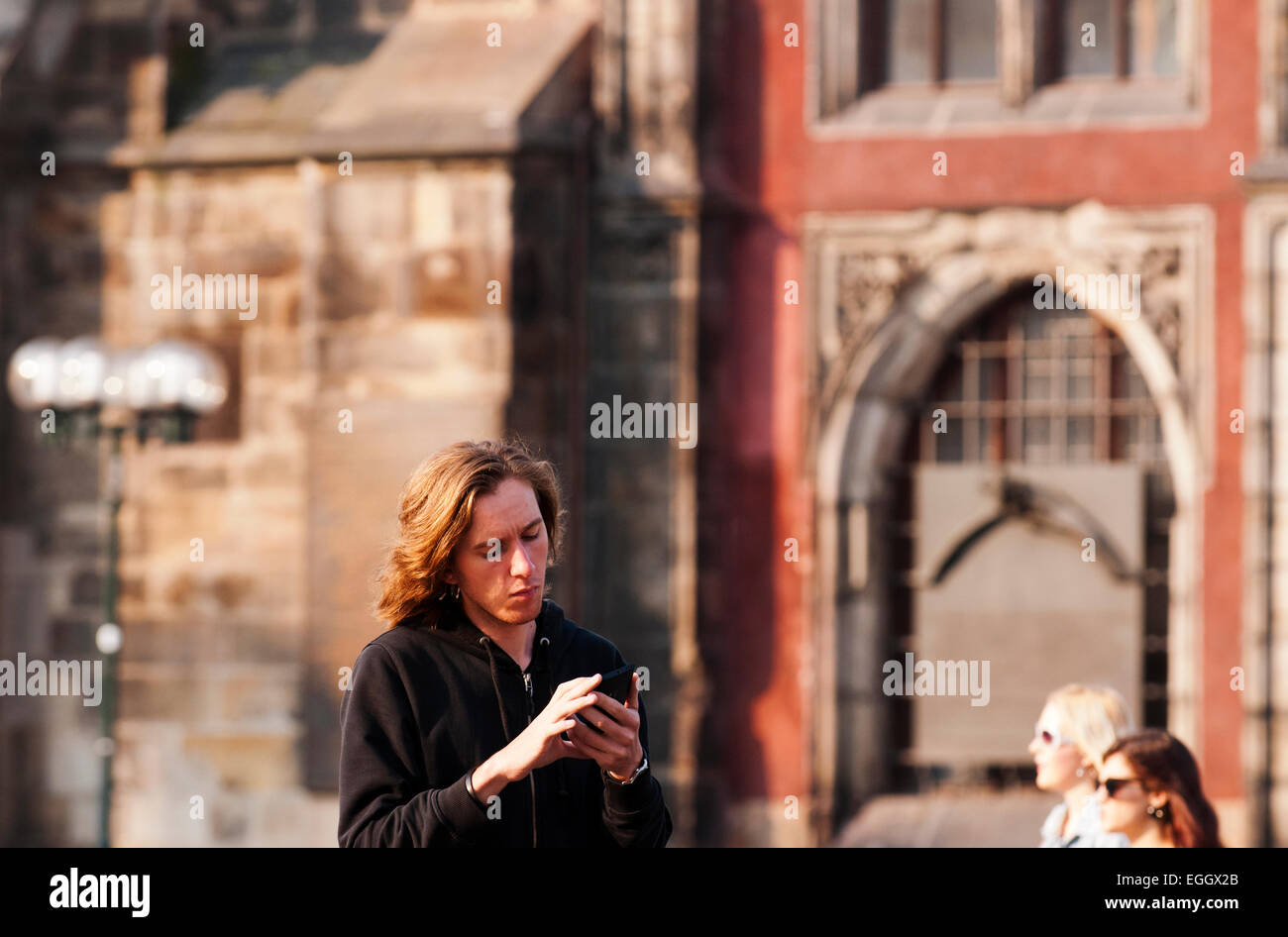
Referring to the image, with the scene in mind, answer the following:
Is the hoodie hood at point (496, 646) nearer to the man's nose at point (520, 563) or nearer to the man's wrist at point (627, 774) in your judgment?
the man's nose at point (520, 563)

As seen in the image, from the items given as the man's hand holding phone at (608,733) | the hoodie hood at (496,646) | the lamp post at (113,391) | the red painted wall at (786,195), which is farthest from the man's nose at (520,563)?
the red painted wall at (786,195)

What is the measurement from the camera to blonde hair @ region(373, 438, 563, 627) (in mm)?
2930

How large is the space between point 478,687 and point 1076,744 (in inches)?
93.4

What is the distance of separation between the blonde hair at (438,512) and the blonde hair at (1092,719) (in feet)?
7.56

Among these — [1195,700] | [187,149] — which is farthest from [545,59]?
[1195,700]

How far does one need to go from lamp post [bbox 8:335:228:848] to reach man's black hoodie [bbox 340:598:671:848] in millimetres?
8026

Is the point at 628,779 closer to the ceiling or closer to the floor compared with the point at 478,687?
closer to the floor

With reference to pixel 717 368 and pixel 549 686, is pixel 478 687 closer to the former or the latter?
pixel 549 686

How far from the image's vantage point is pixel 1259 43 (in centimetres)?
1138

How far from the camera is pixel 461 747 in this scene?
2.96m

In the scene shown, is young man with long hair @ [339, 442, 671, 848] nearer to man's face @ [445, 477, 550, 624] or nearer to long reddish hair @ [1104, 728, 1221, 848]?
man's face @ [445, 477, 550, 624]

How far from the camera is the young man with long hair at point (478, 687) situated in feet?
9.28

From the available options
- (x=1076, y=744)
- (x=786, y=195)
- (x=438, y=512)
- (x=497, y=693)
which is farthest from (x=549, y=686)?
(x=786, y=195)
